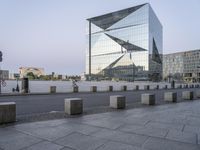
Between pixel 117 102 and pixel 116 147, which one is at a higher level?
pixel 117 102

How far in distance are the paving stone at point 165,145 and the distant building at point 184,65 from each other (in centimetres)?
14558

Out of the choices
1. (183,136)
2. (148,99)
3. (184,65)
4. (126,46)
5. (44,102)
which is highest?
(126,46)

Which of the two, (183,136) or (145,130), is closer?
(183,136)

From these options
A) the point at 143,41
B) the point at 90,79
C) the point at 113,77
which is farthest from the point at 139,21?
the point at 90,79

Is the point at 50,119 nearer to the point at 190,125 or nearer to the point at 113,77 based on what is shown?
the point at 190,125

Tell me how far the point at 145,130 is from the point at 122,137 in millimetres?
1248

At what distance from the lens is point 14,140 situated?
18.2 feet

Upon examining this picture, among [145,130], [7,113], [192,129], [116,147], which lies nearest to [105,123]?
[145,130]

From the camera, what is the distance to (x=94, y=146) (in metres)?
5.13

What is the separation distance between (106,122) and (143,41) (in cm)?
8493

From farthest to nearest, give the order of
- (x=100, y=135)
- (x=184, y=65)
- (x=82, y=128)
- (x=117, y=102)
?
(x=184, y=65), (x=117, y=102), (x=82, y=128), (x=100, y=135)

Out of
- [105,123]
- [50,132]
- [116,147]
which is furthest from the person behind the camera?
[105,123]

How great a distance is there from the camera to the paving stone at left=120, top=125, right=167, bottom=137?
632 cm

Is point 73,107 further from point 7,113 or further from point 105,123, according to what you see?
point 7,113
